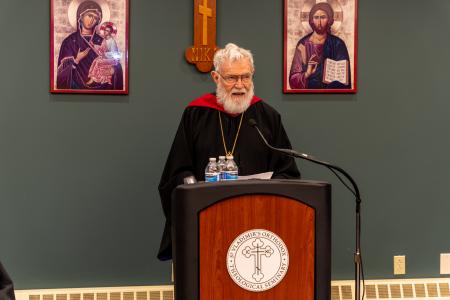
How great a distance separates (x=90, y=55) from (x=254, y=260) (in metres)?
1.94

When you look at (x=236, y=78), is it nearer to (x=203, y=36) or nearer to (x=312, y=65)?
(x=203, y=36)

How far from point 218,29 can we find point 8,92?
49.8 inches

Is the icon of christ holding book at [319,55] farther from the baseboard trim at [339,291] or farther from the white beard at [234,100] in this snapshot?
the baseboard trim at [339,291]

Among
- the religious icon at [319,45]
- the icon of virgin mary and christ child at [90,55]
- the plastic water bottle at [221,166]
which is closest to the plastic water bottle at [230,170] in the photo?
the plastic water bottle at [221,166]

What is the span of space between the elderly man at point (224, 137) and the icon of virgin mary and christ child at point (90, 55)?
619mm

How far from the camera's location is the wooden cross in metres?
2.93

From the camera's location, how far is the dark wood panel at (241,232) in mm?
1366

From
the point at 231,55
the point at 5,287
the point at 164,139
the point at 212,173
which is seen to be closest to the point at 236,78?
the point at 231,55

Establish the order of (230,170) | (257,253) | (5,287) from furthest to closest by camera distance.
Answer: (230,170), (257,253), (5,287)

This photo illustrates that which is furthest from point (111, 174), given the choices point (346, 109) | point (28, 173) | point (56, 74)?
point (346, 109)

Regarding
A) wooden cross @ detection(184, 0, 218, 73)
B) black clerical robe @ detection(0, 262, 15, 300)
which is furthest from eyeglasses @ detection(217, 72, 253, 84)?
black clerical robe @ detection(0, 262, 15, 300)

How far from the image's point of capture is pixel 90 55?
2900 millimetres

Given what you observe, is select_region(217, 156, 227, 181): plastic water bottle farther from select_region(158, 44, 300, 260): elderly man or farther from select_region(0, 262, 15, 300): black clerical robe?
select_region(0, 262, 15, 300): black clerical robe

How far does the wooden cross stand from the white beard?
443 mm
